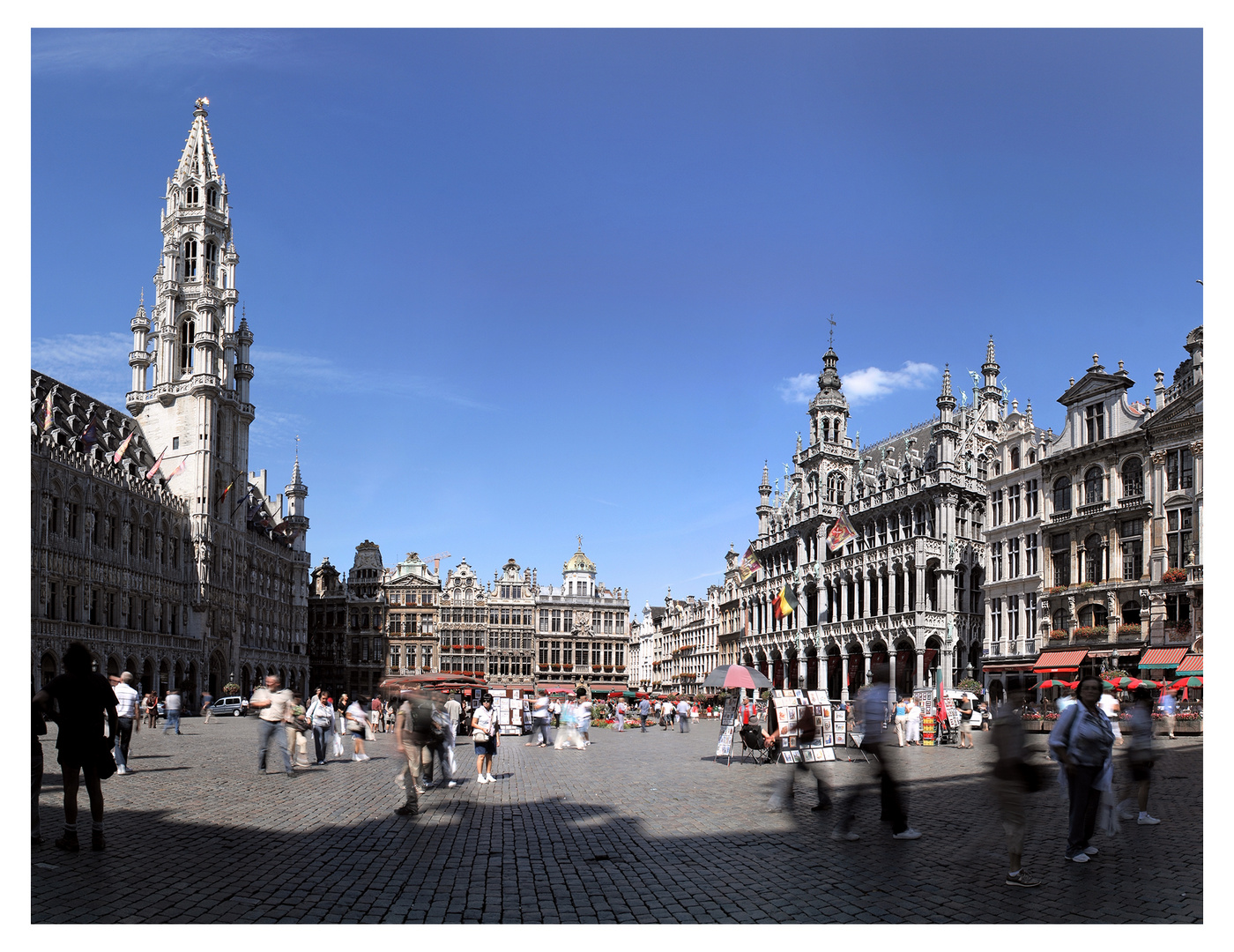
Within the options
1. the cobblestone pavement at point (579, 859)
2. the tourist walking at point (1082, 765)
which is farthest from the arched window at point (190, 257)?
the tourist walking at point (1082, 765)

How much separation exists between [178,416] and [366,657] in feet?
132

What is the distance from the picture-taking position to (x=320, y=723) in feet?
74.7

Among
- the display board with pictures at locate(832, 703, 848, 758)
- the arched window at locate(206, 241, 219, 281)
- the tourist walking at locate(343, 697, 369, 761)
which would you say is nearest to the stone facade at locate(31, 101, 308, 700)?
the arched window at locate(206, 241, 219, 281)

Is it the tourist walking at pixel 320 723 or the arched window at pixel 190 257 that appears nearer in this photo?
the tourist walking at pixel 320 723

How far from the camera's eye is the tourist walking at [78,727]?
10.1 metres

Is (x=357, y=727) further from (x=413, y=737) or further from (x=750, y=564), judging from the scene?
(x=750, y=564)

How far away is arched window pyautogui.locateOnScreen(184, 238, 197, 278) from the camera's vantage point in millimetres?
83750

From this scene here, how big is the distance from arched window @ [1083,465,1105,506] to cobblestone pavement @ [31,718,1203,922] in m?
30.3

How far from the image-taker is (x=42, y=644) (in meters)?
54.3

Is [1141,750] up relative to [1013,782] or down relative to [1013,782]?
down

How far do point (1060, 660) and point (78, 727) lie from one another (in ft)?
141

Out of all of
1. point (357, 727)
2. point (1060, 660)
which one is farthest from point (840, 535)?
point (357, 727)

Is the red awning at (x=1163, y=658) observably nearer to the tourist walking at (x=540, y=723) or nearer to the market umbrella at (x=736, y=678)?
the market umbrella at (x=736, y=678)

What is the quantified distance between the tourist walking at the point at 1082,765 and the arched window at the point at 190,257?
276 feet
